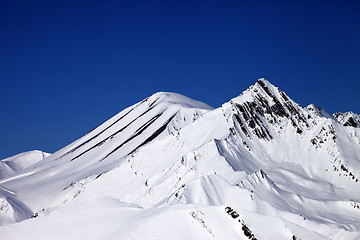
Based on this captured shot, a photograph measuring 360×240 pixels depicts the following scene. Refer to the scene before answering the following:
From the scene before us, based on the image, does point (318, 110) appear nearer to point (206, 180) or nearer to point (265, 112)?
point (265, 112)

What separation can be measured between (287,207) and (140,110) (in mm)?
86313

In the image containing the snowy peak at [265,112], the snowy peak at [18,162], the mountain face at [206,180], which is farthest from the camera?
the snowy peak at [18,162]

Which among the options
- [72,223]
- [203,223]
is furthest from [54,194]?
[203,223]

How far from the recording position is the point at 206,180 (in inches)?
1266

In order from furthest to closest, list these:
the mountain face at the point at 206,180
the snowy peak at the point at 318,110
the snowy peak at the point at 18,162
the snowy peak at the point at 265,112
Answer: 1. the snowy peak at the point at 18,162
2. the snowy peak at the point at 318,110
3. the snowy peak at the point at 265,112
4. the mountain face at the point at 206,180

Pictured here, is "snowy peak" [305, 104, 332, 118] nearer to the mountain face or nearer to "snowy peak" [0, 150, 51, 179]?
the mountain face

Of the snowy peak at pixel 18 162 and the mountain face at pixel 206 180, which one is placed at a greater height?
the snowy peak at pixel 18 162

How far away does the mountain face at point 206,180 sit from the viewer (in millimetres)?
21172

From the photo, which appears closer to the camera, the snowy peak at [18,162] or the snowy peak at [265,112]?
the snowy peak at [265,112]

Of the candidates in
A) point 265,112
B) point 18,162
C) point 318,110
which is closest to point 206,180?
point 265,112

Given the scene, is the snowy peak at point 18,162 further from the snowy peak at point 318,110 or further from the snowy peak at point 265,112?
the snowy peak at point 265,112

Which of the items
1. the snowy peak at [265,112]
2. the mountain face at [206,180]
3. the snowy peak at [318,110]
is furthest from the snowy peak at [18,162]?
the snowy peak at [265,112]

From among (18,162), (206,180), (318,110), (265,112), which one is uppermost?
(18,162)

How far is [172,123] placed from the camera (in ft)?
304
